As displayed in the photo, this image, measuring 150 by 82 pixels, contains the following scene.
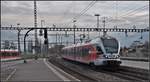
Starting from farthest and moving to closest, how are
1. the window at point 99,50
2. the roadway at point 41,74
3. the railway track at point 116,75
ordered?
the window at point 99,50
the roadway at point 41,74
the railway track at point 116,75

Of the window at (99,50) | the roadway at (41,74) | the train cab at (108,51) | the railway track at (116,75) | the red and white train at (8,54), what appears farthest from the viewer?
the red and white train at (8,54)

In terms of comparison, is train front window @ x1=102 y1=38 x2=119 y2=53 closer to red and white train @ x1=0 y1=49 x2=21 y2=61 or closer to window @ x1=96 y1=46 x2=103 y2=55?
window @ x1=96 y1=46 x2=103 y2=55

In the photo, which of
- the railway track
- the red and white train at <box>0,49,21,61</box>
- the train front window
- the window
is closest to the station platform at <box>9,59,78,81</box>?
the railway track

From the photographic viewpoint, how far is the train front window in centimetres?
3247

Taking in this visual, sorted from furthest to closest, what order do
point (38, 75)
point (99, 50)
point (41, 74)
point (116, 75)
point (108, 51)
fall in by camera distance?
point (99, 50) < point (108, 51) < point (41, 74) < point (38, 75) < point (116, 75)

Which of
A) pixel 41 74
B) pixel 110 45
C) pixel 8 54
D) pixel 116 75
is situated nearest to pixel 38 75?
pixel 41 74

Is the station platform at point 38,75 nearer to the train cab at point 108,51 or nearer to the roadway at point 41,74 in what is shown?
the roadway at point 41,74

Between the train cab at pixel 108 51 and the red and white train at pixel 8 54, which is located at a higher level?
the train cab at pixel 108 51

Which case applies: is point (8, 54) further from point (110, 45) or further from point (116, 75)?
point (116, 75)

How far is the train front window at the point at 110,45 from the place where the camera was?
3247 cm

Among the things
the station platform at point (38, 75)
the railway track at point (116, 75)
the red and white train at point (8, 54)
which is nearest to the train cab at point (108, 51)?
the railway track at point (116, 75)

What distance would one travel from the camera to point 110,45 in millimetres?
32781

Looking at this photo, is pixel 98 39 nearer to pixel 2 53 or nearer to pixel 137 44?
pixel 2 53

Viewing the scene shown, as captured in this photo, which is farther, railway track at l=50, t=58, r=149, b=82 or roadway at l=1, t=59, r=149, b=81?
roadway at l=1, t=59, r=149, b=81
